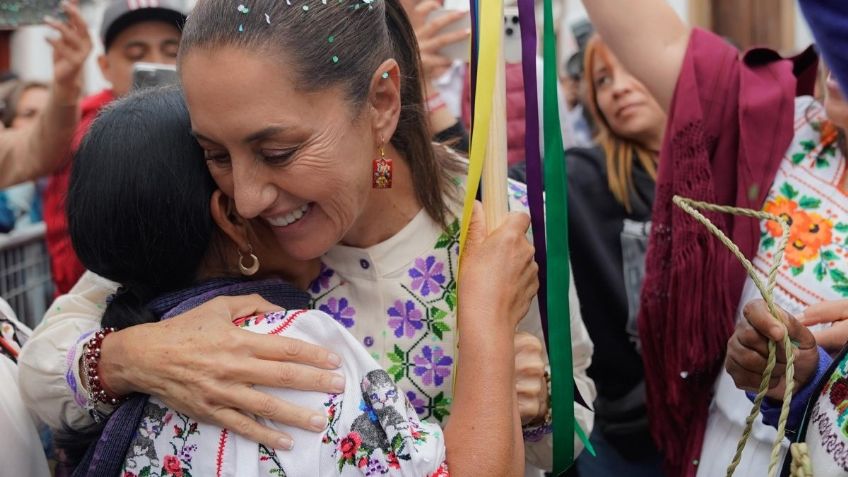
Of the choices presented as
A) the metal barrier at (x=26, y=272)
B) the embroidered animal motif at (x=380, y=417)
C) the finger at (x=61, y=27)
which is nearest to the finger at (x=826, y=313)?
the embroidered animal motif at (x=380, y=417)

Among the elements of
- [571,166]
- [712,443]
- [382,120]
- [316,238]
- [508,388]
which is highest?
[382,120]

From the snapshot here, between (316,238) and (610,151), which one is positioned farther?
(610,151)

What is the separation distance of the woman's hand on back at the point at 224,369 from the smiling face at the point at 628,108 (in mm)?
2000

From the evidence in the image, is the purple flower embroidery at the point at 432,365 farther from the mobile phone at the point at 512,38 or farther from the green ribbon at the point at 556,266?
the mobile phone at the point at 512,38

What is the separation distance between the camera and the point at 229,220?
1.59m

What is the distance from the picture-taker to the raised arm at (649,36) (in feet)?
6.89

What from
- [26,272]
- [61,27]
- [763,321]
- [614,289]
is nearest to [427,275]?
[763,321]

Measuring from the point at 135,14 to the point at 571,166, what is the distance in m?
1.64

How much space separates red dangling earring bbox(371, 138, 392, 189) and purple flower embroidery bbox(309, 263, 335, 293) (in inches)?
9.2

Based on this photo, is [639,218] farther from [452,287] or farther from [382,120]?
[382,120]

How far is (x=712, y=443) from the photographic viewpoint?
2.03 m

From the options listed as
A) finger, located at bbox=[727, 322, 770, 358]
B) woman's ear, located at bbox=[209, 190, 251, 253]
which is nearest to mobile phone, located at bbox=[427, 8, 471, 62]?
woman's ear, located at bbox=[209, 190, 251, 253]

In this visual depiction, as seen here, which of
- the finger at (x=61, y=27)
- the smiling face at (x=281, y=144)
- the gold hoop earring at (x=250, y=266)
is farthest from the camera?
the finger at (x=61, y=27)

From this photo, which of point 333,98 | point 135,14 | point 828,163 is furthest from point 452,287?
point 135,14
